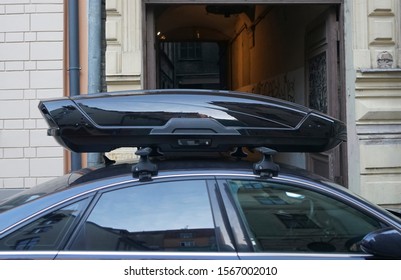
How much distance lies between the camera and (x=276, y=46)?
33.4 feet

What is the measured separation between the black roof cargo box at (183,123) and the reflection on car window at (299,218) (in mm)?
342

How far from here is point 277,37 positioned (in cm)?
1013

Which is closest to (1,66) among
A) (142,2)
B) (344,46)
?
(142,2)

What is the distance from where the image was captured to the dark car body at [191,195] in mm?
2447

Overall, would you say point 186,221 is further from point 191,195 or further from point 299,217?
point 299,217

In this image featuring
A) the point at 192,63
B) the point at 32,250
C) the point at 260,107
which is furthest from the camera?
the point at 192,63

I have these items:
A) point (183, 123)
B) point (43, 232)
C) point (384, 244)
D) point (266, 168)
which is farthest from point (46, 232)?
point (384, 244)

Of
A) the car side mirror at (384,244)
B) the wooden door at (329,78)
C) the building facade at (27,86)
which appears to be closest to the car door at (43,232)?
the car side mirror at (384,244)

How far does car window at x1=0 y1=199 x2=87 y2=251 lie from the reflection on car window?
834 mm

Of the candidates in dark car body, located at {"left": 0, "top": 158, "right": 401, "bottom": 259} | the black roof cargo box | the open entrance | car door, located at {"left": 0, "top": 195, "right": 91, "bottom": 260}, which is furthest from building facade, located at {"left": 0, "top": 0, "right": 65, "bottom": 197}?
car door, located at {"left": 0, "top": 195, "right": 91, "bottom": 260}

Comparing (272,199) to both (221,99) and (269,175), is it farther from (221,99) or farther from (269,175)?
(221,99)

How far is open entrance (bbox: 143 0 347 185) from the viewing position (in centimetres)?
707

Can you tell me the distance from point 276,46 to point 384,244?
818 cm
